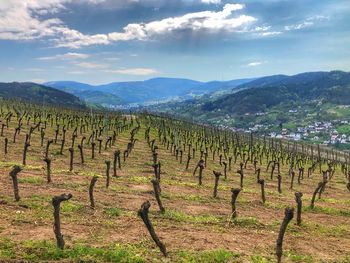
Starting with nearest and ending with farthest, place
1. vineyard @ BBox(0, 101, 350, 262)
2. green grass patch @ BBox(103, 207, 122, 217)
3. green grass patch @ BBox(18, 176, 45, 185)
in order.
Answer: vineyard @ BBox(0, 101, 350, 262) < green grass patch @ BBox(103, 207, 122, 217) < green grass patch @ BBox(18, 176, 45, 185)

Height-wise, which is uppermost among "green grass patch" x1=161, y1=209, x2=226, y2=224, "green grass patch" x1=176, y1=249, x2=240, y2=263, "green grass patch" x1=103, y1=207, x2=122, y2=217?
"green grass patch" x1=103, y1=207, x2=122, y2=217

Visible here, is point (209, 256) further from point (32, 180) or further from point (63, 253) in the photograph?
point (32, 180)

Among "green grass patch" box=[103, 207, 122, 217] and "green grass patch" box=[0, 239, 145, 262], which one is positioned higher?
"green grass patch" box=[0, 239, 145, 262]

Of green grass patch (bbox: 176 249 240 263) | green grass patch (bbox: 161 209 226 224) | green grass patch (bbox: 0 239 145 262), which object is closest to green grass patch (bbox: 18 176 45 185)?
green grass patch (bbox: 161 209 226 224)

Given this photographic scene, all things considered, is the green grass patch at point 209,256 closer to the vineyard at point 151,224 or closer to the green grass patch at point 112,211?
the vineyard at point 151,224

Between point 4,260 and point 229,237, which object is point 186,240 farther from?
point 4,260

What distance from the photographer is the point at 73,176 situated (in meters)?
41.3

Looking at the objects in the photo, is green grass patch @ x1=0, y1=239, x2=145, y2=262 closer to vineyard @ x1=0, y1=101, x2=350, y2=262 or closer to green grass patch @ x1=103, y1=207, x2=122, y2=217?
vineyard @ x1=0, y1=101, x2=350, y2=262

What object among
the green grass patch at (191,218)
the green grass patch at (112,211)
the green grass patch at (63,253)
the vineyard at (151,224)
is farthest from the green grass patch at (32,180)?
the green grass patch at (63,253)

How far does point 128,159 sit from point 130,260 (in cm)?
4880

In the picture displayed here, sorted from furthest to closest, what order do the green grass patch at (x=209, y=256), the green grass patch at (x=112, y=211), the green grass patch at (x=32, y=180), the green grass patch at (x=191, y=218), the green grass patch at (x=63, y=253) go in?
the green grass patch at (x=32, y=180), the green grass patch at (x=191, y=218), the green grass patch at (x=112, y=211), the green grass patch at (x=209, y=256), the green grass patch at (x=63, y=253)

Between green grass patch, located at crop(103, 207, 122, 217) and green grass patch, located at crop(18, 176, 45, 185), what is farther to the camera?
green grass patch, located at crop(18, 176, 45, 185)

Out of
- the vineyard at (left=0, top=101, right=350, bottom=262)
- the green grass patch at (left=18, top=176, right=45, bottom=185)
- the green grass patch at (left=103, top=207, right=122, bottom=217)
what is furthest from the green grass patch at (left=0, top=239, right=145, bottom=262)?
the green grass patch at (left=18, top=176, right=45, bottom=185)

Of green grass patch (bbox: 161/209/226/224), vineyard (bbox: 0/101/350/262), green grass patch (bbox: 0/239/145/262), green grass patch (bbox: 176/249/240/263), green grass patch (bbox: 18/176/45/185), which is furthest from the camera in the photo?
green grass patch (bbox: 18/176/45/185)
